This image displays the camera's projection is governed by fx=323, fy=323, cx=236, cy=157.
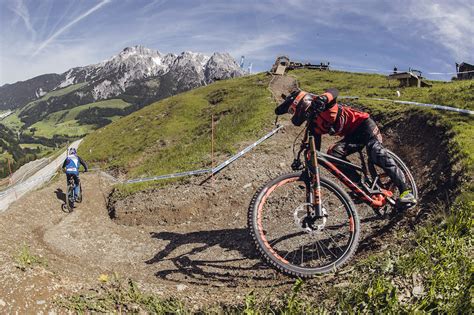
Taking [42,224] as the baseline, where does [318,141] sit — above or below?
above

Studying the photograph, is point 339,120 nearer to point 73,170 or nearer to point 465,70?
point 73,170

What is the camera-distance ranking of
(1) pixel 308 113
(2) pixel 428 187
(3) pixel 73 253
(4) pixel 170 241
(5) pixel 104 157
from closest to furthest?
(1) pixel 308 113 < (2) pixel 428 187 < (3) pixel 73 253 < (4) pixel 170 241 < (5) pixel 104 157

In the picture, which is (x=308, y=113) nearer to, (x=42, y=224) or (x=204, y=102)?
(x=42, y=224)

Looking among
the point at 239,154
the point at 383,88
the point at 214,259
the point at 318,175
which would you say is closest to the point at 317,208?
the point at 318,175

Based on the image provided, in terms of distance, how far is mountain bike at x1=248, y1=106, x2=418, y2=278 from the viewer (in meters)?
6.88

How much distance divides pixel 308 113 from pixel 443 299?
14.9ft

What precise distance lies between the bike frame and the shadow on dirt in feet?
6.74

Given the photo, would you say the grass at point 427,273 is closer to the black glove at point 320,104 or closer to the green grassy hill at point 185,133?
the black glove at point 320,104

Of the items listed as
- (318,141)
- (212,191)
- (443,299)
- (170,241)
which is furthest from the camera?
(212,191)

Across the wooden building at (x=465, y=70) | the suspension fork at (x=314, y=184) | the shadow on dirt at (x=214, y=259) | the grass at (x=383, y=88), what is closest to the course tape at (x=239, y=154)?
the shadow on dirt at (x=214, y=259)

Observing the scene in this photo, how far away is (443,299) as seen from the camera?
16.0ft

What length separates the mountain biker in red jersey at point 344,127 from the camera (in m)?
7.89

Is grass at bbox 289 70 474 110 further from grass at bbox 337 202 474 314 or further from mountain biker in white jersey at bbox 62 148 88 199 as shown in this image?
mountain biker in white jersey at bbox 62 148 88 199

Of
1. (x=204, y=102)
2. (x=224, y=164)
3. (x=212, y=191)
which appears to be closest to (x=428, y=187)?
(x=212, y=191)
